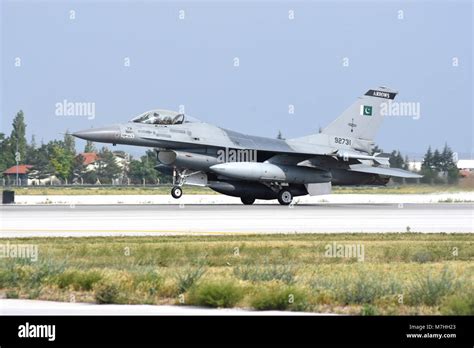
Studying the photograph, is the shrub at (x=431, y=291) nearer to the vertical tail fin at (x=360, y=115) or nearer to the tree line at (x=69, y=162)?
the vertical tail fin at (x=360, y=115)

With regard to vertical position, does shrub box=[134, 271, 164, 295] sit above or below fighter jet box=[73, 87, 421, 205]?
below

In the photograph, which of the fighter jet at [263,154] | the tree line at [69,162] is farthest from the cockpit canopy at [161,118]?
the tree line at [69,162]

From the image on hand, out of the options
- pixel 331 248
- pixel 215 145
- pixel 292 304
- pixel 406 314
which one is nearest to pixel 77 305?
pixel 292 304

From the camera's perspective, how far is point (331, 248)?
19172 millimetres

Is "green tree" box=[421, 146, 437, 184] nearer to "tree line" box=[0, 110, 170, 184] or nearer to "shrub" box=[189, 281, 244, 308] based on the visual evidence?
"shrub" box=[189, 281, 244, 308]

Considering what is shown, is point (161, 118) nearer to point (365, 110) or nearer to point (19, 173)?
point (365, 110)

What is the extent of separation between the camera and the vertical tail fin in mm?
41375

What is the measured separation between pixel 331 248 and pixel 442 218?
1096 cm

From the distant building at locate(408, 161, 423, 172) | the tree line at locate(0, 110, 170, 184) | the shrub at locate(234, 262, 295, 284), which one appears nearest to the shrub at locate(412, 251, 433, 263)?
the shrub at locate(234, 262, 295, 284)

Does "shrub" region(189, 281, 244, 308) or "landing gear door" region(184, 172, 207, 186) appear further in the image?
"landing gear door" region(184, 172, 207, 186)

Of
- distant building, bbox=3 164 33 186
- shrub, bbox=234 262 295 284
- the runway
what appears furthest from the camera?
distant building, bbox=3 164 33 186

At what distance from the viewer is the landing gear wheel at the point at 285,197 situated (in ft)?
127

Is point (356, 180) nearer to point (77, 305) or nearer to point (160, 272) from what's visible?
point (160, 272)

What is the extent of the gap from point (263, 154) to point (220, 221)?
12.4 meters
